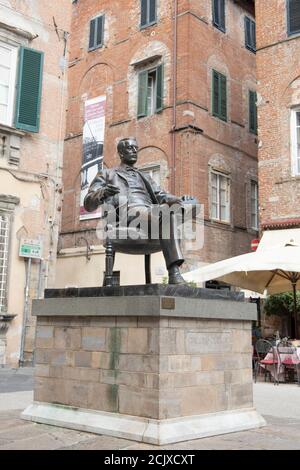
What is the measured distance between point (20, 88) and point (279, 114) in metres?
7.22

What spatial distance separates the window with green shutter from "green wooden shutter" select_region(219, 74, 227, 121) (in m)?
2.17

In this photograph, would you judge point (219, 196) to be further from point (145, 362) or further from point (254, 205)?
point (145, 362)

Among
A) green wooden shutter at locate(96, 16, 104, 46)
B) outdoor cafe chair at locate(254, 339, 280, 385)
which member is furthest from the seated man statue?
green wooden shutter at locate(96, 16, 104, 46)

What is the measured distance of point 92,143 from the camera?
20875 mm

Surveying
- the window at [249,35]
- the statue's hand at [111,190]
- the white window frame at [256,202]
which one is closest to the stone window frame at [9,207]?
the statue's hand at [111,190]

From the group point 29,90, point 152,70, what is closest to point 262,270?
point 29,90

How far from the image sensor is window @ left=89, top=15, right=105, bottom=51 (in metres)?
22.0

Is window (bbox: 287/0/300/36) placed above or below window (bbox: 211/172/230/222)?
above

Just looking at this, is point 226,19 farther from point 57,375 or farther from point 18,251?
point 57,375

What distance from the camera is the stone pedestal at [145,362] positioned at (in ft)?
16.2

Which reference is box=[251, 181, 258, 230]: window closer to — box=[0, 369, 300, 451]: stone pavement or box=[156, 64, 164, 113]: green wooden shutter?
box=[156, 64, 164, 113]: green wooden shutter

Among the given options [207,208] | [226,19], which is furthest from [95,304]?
[226,19]

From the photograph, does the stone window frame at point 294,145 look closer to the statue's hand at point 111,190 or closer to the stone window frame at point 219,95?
the stone window frame at point 219,95

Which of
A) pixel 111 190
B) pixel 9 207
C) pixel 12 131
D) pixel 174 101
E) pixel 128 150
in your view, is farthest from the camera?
pixel 174 101
